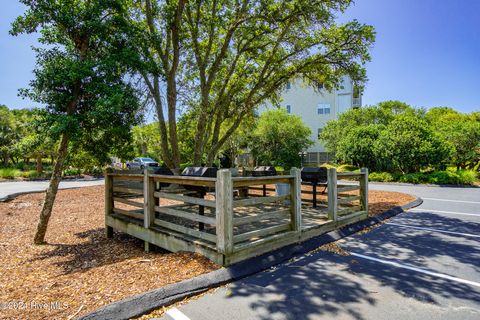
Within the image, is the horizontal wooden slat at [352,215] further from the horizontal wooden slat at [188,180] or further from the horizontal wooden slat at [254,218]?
the horizontal wooden slat at [188,180]

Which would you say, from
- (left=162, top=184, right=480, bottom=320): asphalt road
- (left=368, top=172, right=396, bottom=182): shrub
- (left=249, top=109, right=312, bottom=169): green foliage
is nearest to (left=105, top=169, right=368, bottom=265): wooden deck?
(left=162, top=184, right=480, bottom=320): asphalt road

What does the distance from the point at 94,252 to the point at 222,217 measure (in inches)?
113

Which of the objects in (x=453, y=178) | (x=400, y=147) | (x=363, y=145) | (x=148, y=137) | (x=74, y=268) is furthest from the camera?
(x=148, y=137)

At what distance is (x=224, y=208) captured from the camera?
3305mm

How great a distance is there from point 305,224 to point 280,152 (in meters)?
18.4

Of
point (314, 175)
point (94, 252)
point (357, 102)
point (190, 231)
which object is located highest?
point (357, 102)

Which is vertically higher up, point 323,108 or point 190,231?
point 323,108

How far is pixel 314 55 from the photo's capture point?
8867 mm

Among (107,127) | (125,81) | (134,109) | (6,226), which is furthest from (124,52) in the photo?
(6,226)

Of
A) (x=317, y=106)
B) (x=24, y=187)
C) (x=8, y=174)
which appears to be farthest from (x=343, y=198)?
(x=317, y=106)

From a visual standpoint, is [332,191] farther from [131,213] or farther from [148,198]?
[131,213]

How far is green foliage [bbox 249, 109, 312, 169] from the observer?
2286 cm

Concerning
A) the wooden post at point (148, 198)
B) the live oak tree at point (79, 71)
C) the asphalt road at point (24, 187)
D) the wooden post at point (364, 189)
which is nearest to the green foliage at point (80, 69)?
the live oak tree at point (79, 71)

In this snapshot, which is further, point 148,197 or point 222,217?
point 148,197
